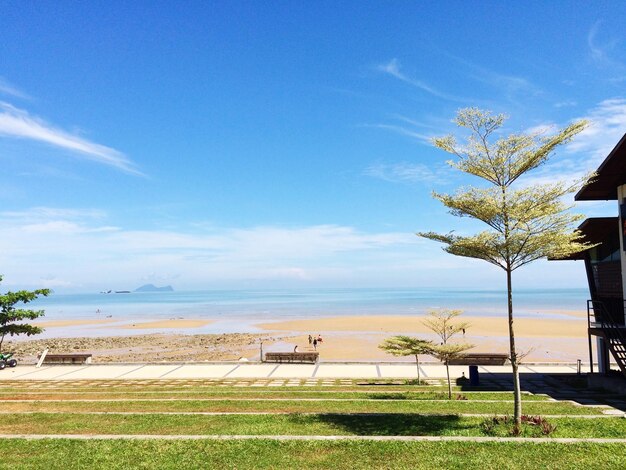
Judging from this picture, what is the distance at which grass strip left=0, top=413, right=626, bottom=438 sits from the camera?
11242 millimetres

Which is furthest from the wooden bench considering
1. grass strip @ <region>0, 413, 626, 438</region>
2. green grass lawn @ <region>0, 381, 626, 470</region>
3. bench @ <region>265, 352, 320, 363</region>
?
grass strip @ <region>0, 413, 626, 438</region>

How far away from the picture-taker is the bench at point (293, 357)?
31312 mm

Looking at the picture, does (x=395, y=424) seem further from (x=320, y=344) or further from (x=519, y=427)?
(x=320, y=344)

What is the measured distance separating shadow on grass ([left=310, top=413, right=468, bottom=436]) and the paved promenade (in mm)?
12483

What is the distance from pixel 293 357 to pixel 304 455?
22.4m

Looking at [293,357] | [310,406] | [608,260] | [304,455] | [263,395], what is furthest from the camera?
[293,357]

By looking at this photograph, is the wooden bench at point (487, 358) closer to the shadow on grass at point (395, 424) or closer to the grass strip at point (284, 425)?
the grass strip at point (284, 425)

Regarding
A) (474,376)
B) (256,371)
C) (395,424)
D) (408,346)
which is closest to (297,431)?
(395,424)

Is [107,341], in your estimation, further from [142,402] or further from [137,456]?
[137,456]

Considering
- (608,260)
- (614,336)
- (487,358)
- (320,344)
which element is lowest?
(320,344)

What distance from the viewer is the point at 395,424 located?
1217cm

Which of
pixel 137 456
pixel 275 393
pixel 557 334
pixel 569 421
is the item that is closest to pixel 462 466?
pixel 569 421

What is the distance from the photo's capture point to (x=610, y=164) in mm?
19344

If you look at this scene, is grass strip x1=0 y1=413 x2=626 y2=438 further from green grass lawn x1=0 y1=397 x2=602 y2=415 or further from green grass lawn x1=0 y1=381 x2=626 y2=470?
green grass lawn x1=0 y1=397 x2=602 y2=415
